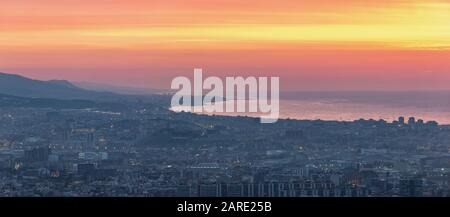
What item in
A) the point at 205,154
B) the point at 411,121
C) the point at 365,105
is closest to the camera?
the point at 205,154

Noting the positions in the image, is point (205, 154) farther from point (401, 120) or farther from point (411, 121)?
point (401, 120)

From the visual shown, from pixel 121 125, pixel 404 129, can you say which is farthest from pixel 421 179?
pixel 121 125

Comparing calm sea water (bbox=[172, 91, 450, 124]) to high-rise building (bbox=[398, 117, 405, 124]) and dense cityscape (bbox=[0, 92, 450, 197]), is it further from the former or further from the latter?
dense cityscape (bbox=[0, 92, 450, 197])

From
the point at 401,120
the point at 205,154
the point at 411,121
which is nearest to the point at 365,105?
the point at 401,120

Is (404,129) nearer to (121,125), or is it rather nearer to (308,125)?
(308,125)

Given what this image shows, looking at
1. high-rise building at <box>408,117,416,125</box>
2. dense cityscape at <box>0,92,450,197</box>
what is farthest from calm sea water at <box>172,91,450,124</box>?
dense cityscape at <box>0,92,450,197</box>

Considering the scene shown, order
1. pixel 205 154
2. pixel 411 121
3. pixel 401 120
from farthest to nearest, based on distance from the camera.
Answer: pixel 401 120 < pixel 411 121 < pixel 205 154

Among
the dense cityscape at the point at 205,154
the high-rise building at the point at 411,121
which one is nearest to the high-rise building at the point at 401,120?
the dense cityscape at the point at 205,154
